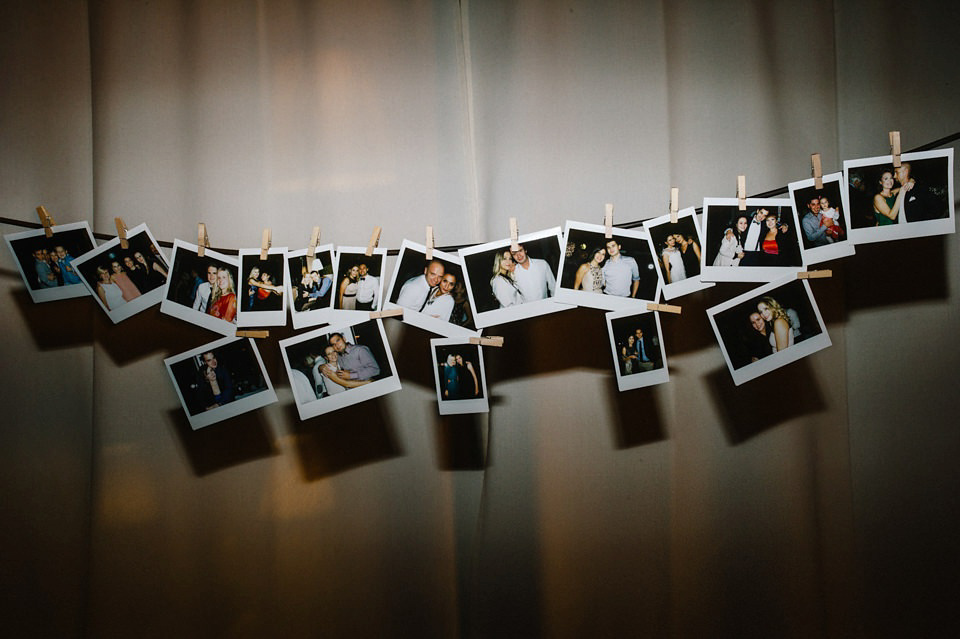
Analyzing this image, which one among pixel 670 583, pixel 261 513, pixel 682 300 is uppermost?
pixel 682 300

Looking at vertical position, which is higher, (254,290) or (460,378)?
(254,290)

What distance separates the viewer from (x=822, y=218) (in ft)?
3.26

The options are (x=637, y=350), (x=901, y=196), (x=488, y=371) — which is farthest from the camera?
(x=488, y=371)

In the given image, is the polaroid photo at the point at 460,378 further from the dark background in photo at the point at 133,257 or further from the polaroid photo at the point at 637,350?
the dark background in photo at the point at 133,257

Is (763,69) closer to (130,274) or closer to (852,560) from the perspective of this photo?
(852,560)

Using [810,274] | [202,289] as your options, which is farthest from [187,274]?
[810,274]

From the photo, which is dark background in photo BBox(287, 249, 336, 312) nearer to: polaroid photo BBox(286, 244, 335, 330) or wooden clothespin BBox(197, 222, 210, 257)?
polaroid photo BBox(286, 244, 335, 330)

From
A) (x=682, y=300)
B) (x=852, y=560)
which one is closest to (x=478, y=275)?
(x=682, y=300)

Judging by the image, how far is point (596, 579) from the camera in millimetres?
1148

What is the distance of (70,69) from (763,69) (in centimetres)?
131

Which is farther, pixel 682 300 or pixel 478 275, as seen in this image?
pixel 682 300

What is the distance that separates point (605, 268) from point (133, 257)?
812 millimetres

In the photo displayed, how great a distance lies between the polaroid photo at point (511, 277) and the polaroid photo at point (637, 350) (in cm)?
11

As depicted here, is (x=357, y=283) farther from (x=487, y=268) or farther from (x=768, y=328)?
(x=768, y=328)
